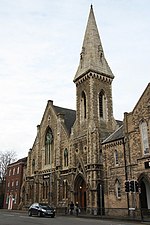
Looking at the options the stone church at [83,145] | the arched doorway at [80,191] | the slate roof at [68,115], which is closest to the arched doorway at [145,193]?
the stone church at [83,145]

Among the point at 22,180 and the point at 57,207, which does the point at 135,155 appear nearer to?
the point at 57,207

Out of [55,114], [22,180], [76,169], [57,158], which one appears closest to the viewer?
[76,169]

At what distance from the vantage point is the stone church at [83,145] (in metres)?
36.2

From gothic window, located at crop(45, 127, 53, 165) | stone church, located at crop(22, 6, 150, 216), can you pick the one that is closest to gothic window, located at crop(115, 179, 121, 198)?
stone church, located at crop(22, 6, 150, 216)

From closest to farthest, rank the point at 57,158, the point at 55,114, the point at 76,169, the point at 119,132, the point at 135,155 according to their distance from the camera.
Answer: the point at 135,155 < the point at 119,132 < the point at 76,169 < the point at 57,158 < the point at 55,114

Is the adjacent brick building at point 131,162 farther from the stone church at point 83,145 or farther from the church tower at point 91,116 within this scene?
the church tower at point 91,116

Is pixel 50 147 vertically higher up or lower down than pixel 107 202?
higher up

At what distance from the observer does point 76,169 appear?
1592 inches

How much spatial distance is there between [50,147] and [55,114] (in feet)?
18.7

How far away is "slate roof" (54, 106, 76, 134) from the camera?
4770 centimetres

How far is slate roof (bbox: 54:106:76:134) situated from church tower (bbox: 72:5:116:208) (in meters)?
4.01

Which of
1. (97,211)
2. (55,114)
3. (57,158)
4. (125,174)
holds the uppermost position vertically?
(55,114)

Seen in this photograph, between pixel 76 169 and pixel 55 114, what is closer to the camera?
pixel 76 169

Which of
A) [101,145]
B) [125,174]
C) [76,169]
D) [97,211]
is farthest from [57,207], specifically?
[125,174]
